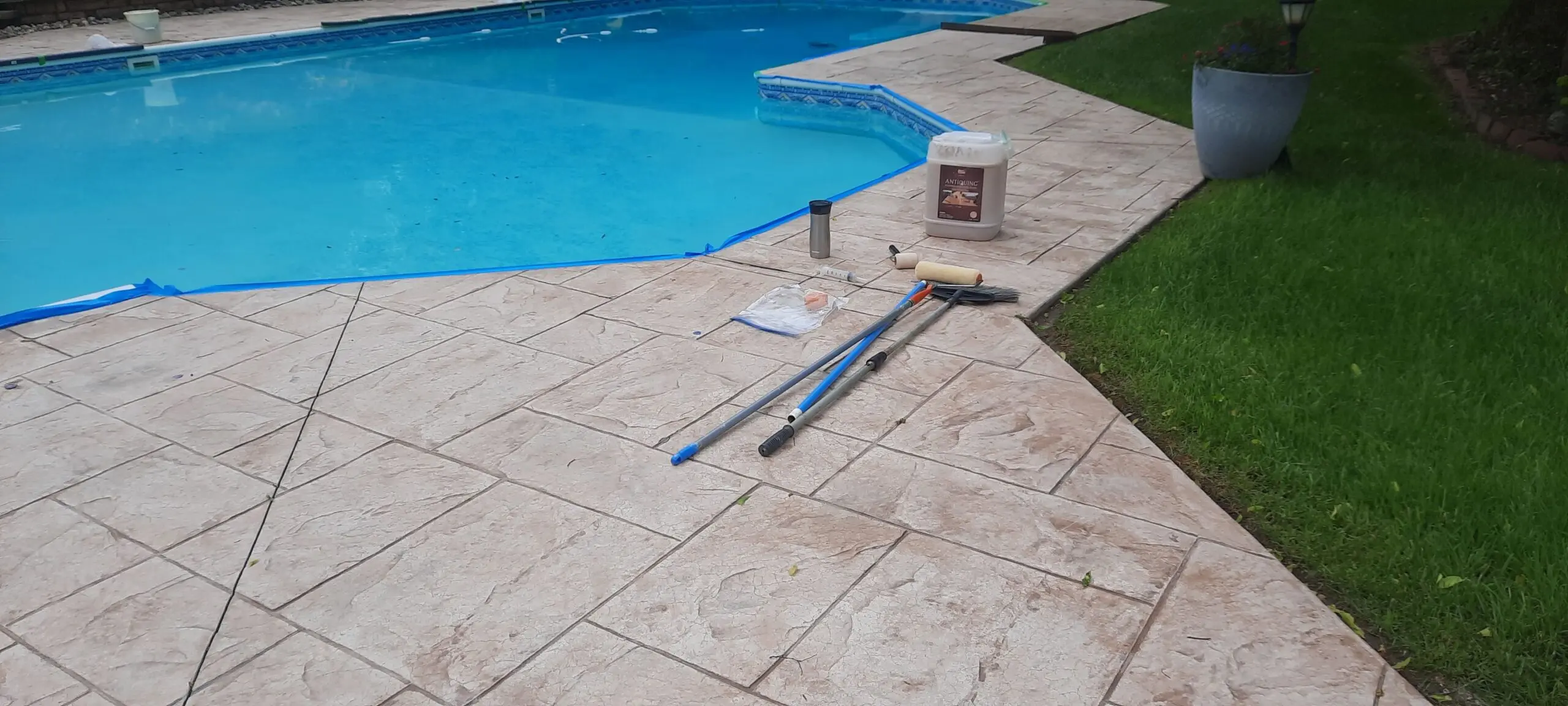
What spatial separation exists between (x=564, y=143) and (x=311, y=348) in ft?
13.9

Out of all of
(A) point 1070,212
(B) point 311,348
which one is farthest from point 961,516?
(A) point 1070,212

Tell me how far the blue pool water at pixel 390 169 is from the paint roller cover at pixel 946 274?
1953 mm

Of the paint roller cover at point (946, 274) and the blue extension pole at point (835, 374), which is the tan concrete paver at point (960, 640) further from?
the paint roller cover at point (946, 274)

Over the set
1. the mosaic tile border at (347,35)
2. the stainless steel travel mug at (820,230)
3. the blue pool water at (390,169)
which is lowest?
the blue pool water at (390,169)

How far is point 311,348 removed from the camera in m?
3.66

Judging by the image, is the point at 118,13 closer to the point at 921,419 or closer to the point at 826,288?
the point at 826,288

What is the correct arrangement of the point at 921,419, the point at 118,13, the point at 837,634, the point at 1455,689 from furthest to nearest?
1. the point at 118,13
2. the point at 921,419
3. the point at 837,634
4. the point at 1455,689

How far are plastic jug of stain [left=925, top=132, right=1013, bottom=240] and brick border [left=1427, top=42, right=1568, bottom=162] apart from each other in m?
3.29

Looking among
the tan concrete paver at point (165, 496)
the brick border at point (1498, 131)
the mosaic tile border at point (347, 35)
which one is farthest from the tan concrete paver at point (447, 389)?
the mosaic tile border at point (347, 35)

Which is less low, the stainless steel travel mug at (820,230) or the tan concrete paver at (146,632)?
the stainless steel travel mug at (820,230)

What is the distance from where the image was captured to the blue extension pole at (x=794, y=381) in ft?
9.62

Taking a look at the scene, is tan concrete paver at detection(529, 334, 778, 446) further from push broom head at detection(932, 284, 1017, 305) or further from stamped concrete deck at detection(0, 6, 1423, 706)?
push broom head at detection(932, 284, 1017, 305)

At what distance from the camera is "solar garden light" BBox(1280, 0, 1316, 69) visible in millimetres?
4855

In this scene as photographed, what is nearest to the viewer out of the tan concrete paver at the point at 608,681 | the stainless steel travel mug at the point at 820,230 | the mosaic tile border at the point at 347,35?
the tan concrete paver at the point at 608,681
